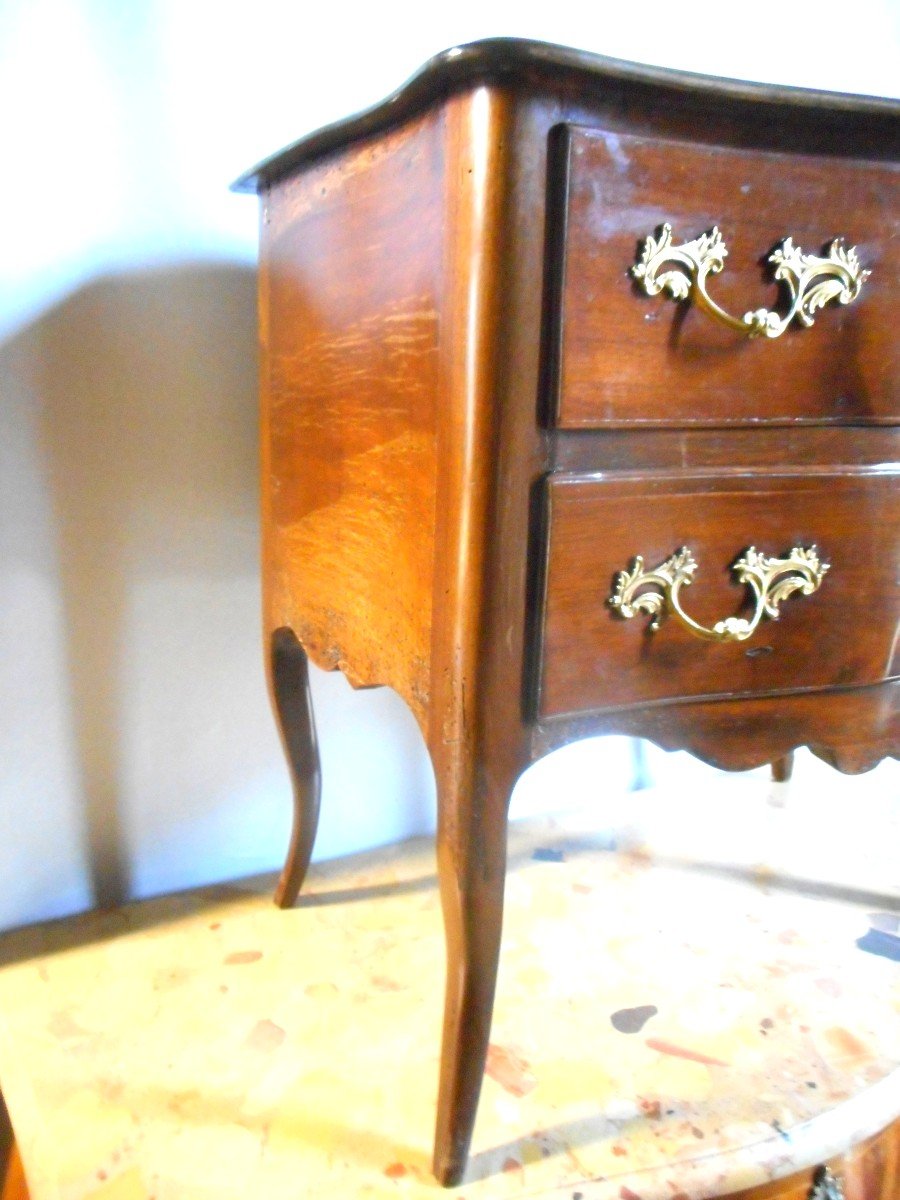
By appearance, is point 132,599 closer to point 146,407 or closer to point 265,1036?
point 146,407

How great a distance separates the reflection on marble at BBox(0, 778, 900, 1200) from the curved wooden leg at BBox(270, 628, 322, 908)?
0.05 metres

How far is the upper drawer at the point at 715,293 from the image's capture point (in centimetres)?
60

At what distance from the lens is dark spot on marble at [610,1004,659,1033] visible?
897mm

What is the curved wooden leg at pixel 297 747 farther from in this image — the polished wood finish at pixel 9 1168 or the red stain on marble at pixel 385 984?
the polished wood finish at pixel 9 1168

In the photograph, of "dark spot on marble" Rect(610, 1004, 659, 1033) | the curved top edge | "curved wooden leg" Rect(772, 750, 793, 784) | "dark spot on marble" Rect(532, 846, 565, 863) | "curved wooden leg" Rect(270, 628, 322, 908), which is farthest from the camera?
"curved wooden leg" Rect(772, 750, 793, 784)

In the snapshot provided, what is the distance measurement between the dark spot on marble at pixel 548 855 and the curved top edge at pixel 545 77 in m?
0.85

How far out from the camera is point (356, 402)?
776 mm

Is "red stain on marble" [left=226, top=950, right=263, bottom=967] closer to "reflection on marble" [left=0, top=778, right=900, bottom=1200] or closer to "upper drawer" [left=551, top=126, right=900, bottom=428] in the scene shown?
"reflection on marble" [left=0, top=778, right=900, bottom=1200]

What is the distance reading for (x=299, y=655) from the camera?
3.38 ft

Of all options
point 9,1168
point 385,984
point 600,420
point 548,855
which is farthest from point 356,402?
point 9,1168

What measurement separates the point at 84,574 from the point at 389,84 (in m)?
0.61

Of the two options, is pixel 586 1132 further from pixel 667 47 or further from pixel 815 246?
pixel 667 47

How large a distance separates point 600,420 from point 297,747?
0.56 m

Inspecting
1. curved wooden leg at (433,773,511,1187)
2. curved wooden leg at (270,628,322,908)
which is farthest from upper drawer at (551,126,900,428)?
curved wooden leg at (270,628,322,908)
